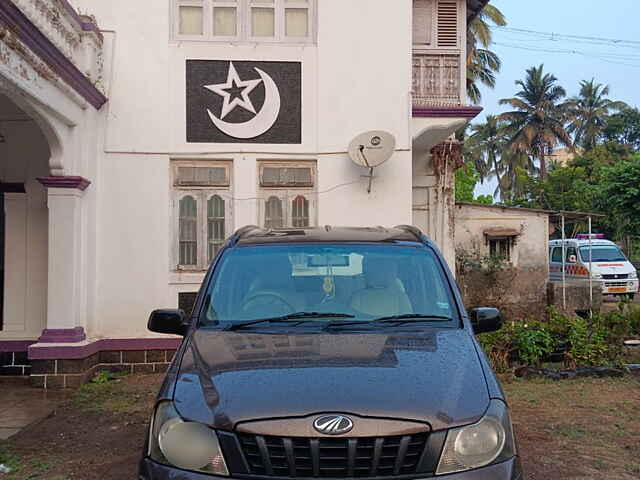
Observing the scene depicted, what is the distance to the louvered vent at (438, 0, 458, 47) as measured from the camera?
11398mm

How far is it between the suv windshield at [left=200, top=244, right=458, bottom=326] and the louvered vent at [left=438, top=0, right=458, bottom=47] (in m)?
7.85

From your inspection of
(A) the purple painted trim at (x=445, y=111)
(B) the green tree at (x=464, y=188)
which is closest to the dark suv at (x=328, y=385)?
(A) the purple painted trim at (x=445, y=111)

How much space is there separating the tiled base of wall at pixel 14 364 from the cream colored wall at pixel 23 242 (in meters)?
0.23

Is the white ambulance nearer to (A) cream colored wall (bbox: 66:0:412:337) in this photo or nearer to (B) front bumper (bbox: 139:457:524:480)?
(A) cream colored wall (bbox: 66:0:412:337)

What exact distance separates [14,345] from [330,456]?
7.55 metres

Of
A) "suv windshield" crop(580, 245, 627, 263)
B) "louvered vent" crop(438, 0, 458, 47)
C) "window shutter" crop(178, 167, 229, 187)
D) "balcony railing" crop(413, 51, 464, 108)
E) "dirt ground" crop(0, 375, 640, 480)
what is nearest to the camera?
"dirt ground" crop(0, 375, 640, 480)

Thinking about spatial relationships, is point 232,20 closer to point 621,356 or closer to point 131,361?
point 131,361

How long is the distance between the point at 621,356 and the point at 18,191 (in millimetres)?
8325

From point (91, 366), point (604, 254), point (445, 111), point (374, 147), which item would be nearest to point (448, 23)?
point (445, 111)

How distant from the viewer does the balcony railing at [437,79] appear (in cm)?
1047

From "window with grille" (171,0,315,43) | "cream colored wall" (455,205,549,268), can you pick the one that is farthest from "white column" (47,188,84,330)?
"cream colored wall" (455,205,549,268)

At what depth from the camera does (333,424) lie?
281 cm

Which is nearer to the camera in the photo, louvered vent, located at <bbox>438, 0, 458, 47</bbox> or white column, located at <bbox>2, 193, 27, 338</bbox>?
white column, located at <bbox>2, 193, 27, 338</bbox>

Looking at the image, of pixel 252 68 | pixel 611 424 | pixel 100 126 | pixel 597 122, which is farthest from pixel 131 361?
pixel 597 122
